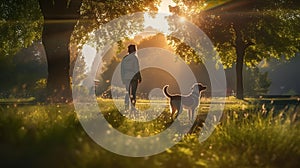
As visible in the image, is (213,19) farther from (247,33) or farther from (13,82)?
(13,82)

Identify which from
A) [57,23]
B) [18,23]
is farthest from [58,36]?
[18,23]

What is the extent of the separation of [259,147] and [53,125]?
364cm

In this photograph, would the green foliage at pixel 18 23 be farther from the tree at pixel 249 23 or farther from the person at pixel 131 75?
the tree at pixel 249 23

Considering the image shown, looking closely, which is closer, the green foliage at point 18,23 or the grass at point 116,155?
the grass at point 116,155

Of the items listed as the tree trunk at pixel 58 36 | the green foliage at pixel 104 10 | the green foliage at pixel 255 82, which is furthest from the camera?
the green foliage at pixel 255 82

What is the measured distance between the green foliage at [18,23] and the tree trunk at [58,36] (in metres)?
6.07

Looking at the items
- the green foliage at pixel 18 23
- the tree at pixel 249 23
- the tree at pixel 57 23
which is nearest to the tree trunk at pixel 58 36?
the tree at pixel 57 23

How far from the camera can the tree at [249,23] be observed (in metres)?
33.7

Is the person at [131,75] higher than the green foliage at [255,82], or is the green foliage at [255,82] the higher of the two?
the green foliage at [255,82]

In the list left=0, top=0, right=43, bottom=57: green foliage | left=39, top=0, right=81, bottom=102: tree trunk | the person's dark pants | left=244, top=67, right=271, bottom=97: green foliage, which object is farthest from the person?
left=244, top=67, right=271, bottom=97: green foliage

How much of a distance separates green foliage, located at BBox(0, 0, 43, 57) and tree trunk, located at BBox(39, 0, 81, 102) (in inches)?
239

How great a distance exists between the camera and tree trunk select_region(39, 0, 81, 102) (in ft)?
58.6

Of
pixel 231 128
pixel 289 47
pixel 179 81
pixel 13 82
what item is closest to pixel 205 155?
pixel 231 128

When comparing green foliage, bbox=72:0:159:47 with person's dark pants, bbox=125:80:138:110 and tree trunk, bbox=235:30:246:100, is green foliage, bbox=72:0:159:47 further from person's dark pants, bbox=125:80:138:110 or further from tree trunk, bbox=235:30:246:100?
tree trunk, bbox=235:30:246:100
